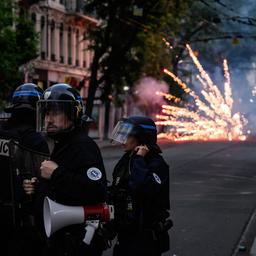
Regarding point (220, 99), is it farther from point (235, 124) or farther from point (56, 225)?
point (56, 225)

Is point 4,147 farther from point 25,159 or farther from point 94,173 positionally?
point 94,173

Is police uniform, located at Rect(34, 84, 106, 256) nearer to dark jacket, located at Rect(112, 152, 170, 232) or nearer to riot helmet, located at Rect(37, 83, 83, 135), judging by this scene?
riot helmet, located at Rect(37, 83, 83, 135)

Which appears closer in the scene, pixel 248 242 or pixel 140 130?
pixel 140 130

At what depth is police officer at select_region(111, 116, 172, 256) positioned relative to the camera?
430cm

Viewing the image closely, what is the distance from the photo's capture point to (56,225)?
12.1 ft

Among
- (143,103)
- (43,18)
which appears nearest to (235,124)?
(143,103)

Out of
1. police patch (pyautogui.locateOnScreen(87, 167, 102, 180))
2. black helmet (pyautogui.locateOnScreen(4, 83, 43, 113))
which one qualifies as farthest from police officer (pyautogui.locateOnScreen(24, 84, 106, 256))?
black helmet (pyautogui.locateOnScreen(4, 83, 43, 113))

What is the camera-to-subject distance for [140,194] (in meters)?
4.29

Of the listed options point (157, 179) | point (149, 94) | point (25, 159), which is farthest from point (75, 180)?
point (149, 94)

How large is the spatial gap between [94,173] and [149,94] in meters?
40.3

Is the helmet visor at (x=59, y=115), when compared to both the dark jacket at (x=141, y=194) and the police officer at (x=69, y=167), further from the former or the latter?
the dark jacket at (x=141, y=194)

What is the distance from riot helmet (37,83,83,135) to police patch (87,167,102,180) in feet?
0.96

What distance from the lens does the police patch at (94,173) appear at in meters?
3.75

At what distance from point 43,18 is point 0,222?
3419 cm
